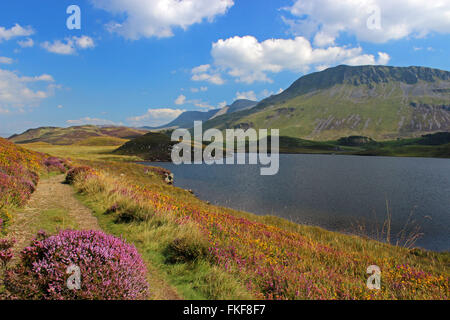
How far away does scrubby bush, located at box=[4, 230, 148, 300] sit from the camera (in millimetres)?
4082

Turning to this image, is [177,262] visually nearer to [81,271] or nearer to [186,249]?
[186,249]

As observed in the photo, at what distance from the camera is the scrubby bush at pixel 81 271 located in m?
4.08

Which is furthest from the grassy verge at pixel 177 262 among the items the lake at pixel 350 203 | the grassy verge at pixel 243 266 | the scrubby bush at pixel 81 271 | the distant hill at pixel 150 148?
the distant hill at pixel 150 148

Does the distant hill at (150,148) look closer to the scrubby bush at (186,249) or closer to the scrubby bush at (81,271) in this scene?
the scrubby bush at (186,249)

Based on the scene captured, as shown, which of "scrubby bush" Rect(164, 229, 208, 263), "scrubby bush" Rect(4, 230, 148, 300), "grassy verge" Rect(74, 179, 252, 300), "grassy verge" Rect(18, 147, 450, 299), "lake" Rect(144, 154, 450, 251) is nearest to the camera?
"scrubby bush" Rect(4, 230, 148, 300)

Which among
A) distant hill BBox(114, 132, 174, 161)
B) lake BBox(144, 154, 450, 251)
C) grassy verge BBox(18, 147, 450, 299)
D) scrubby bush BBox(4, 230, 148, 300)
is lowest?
lake BBox(144, 154, 450, 251)

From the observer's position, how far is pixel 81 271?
14.2ft

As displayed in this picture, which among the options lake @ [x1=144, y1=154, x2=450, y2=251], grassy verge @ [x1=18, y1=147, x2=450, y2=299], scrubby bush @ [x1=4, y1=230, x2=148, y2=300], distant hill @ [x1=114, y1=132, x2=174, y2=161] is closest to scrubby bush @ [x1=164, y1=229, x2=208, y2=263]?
grassy verge @ [x1=18, y1=147, x2=450, y2=299]

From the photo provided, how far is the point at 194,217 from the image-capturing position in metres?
11.6

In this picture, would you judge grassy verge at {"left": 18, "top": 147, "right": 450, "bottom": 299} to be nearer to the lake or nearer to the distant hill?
the lake

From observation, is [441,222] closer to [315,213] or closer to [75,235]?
[315,213]

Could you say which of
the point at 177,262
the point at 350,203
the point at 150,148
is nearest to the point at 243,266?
the point at 177,262
